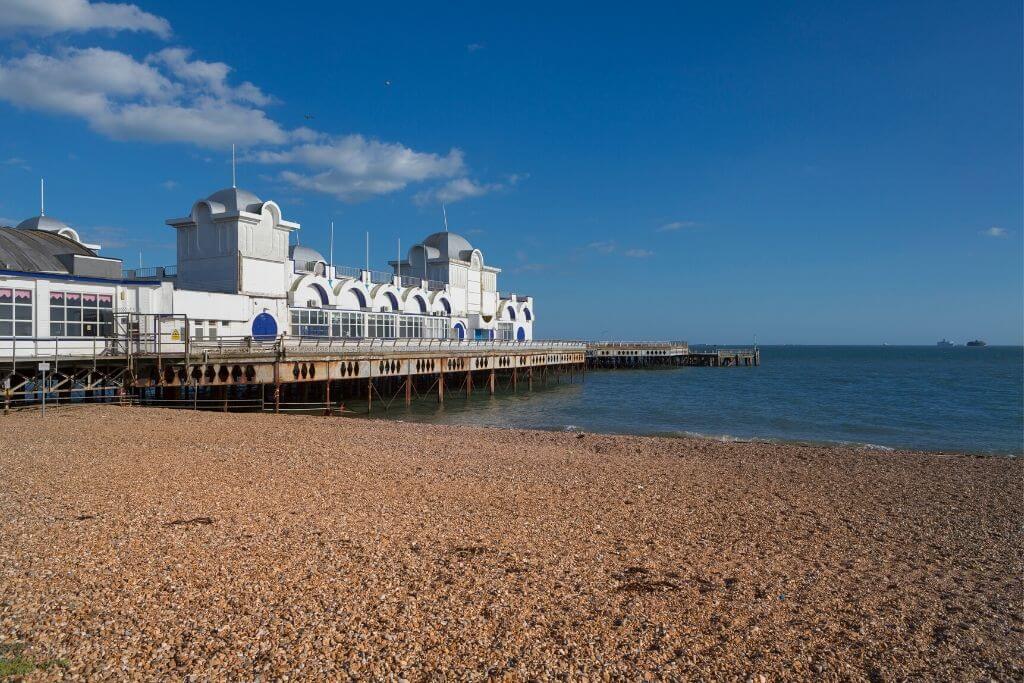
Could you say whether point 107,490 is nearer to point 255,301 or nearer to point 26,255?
point 26,255

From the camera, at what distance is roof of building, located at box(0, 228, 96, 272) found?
2212cm

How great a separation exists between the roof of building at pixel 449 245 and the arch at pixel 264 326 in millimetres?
23034

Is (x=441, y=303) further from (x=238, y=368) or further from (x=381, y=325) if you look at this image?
(x=238, y=368)

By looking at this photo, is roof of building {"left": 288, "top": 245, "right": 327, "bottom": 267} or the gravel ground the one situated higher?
roof of building {"left": 288, "top": 245, "right": 327, "bottom": 267}

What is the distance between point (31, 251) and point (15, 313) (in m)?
4.52

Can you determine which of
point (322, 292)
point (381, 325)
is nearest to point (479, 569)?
point (322, 292)

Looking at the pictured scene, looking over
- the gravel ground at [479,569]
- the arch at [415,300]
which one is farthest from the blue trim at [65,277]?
the arch at [415,300]

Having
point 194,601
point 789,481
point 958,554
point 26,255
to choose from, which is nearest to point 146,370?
point 26,255

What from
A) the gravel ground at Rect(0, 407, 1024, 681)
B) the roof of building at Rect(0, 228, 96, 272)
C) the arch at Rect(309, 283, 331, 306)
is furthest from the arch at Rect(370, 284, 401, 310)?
the gravel ground at Rect(0, 407, 1024, 681)

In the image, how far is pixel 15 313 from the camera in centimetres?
2006

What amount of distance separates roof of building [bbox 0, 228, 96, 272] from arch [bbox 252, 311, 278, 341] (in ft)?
24.8

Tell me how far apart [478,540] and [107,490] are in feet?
19.5

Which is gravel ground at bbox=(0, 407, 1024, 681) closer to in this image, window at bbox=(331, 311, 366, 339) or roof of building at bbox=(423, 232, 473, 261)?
window at bbox=(331, 311, 366, 339)

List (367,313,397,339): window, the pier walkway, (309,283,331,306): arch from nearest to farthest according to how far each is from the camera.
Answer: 1. the pier walkway
2. (309,283,331,306): arch
3. (367,313,397,339): window
